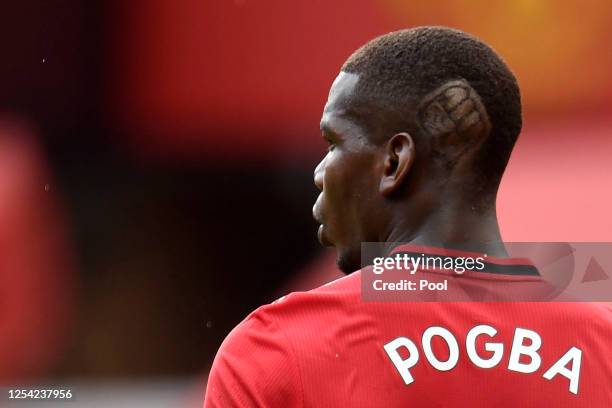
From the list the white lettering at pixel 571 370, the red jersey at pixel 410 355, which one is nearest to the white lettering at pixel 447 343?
the red jersey at pixel 410 355

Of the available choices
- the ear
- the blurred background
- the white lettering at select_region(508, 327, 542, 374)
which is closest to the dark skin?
the ear

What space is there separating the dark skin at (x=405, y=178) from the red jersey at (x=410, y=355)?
7cm

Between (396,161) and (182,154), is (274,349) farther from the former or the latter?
(182,154)

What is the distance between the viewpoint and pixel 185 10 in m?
4.64

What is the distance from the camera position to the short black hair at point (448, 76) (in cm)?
127

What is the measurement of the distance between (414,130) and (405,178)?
2.3 inches

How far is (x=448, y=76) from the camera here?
127 centimetres

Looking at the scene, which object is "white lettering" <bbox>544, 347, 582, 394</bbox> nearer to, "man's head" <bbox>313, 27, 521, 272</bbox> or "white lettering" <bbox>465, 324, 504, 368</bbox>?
"white lettering" <bbox>465, 324, 504, 368</bbox>

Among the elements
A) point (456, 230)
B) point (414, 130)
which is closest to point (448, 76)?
point (414, 130)

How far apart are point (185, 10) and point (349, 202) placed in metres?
3.49

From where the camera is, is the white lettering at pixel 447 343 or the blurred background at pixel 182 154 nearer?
the white lettering at pixel 447 343

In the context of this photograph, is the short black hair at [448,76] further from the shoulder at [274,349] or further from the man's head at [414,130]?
the shoulder at [274,349]

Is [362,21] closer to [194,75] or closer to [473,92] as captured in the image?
[194,75]

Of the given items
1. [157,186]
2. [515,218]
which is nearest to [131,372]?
[157,186]
